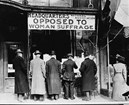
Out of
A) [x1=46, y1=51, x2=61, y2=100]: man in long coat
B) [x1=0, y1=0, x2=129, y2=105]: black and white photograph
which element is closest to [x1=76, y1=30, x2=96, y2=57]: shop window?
[x1=0, y1=0, x2=129, y2=105]: black and white photograph

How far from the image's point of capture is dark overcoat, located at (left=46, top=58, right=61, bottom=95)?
11988mm

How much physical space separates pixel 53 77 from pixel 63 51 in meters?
2.19

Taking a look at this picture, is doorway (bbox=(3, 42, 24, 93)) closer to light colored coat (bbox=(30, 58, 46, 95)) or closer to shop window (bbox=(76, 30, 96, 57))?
light colored coat (bbox=(30, 58, 46, 95))

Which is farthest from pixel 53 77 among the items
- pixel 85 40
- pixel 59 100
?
pixel 85 40

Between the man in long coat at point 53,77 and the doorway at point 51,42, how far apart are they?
176cm

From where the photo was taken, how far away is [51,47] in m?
13.8

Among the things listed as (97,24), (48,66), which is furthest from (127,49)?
(48,66)

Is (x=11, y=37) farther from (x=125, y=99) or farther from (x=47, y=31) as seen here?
(x=125, y=99)

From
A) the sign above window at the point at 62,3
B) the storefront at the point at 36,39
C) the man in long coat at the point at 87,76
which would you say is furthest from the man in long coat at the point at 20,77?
the sign above window at the point at 62,3

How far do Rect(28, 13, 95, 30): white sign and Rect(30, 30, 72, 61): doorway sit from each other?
4.78 ft

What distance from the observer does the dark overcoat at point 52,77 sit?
39.3 ft

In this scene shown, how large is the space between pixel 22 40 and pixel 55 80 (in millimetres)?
3039

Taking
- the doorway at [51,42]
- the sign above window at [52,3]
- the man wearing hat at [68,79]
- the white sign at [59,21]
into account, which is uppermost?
the sign above window at [52,3]

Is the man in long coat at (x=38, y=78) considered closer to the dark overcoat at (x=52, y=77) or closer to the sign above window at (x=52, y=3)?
the dark overcoat at (x=52, y=77)
